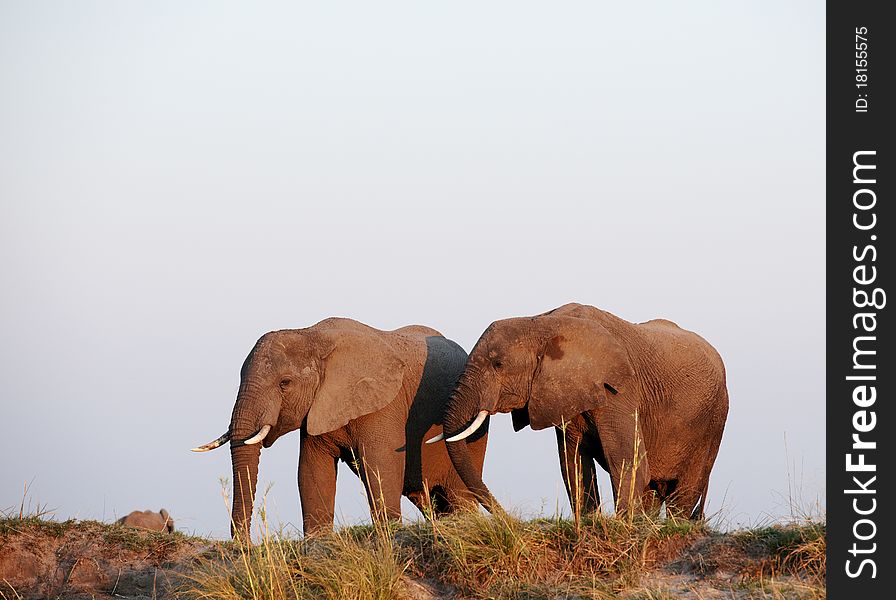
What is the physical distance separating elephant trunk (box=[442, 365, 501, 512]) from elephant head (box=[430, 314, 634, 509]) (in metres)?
0.01

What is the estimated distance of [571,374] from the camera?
1470 cm

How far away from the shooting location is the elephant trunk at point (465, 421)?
1472 cm

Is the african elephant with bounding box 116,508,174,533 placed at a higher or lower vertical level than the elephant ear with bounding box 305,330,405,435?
lower

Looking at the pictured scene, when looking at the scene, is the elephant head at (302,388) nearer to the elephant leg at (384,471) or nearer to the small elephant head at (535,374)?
the elephant leg at (384,471)

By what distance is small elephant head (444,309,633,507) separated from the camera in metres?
14.7

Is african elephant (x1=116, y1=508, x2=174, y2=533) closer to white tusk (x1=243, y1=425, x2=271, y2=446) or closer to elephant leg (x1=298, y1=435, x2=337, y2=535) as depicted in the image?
elephant leg (x1=298, y1=435, x2=337, y2=535)

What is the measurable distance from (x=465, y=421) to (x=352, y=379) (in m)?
1.81

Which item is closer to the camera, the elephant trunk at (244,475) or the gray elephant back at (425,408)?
the elephant trunk at (244,475)

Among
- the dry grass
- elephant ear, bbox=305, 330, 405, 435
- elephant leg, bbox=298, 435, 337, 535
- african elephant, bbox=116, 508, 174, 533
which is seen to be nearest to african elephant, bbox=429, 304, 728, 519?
elephant ear, bbox=305, 330, 405, 435

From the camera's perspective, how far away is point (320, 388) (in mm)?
15805

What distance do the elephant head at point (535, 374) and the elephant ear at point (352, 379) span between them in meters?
1.40

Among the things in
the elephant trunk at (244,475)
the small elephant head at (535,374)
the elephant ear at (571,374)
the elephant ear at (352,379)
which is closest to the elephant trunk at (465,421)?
the small elephant head at (535,374)
